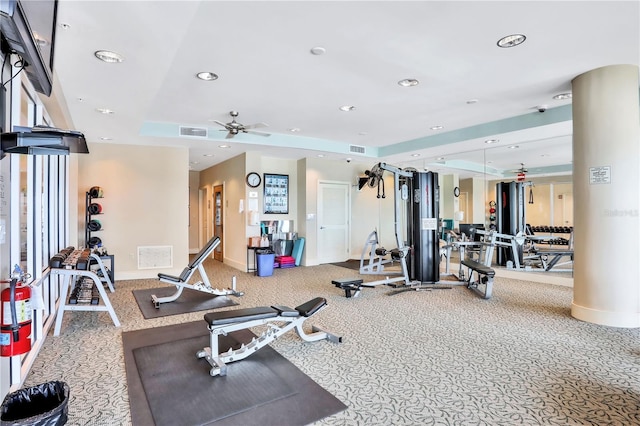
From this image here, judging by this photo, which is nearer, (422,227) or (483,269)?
(483,269)

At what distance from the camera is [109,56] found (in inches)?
117

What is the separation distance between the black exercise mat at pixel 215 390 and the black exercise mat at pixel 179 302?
3.60ft

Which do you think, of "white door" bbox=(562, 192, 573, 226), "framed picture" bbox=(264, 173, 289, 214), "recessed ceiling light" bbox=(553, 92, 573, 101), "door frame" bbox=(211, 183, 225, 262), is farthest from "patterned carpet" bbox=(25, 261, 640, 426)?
"door frame" bbox=(211, 183, 225, 262)

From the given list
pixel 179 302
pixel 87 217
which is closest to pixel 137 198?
pixel 87 217

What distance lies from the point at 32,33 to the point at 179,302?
13.0ft

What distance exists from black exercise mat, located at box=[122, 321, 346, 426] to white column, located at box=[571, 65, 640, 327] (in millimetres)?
3504

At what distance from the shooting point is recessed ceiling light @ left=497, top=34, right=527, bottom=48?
127 inches

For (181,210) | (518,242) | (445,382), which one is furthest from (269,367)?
(518,242)

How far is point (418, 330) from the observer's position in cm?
393

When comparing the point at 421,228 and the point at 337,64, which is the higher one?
the point at 337,64

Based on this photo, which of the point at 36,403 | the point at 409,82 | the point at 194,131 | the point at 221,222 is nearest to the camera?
the point at 36,403

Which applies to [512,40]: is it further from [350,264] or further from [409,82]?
[350,264]

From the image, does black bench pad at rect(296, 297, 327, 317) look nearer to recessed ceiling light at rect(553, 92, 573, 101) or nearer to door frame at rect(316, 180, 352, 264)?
recessed ceiling light at rect(553, 92, 573, 101)

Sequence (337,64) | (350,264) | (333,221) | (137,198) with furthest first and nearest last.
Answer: (333,221)
(350,264)
(137,198)
(337,64)
